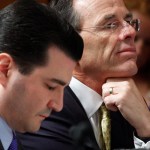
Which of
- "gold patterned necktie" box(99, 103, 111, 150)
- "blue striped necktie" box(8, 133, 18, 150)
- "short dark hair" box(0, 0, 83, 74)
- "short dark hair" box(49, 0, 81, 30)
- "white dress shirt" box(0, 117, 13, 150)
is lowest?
"gold patterned necktie" box(99, 103, 111, 150)

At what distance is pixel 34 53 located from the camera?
1312 millimetres

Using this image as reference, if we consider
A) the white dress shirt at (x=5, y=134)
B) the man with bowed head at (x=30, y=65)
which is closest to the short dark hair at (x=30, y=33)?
the man with bowed head at (x=30, y=65)

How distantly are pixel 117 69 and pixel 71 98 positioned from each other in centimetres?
18

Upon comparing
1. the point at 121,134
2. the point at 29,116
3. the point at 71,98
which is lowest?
the point at 121,134

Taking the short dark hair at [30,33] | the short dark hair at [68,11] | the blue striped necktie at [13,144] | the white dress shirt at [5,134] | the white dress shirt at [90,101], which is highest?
the short dark hair at [30,33]

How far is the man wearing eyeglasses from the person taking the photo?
5.58ft

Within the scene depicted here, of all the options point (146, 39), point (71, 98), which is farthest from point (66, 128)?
point (146, 39)

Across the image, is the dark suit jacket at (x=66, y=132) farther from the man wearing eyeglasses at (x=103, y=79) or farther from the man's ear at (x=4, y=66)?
the man's ear at (x=4, y=66)

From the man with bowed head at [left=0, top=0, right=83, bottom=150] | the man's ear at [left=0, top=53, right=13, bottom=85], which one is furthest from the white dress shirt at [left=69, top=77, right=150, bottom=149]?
the man's ear at [left=0, top=53, right=13, bottom=85]

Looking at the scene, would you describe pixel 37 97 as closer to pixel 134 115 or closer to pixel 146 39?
pixel 134 115

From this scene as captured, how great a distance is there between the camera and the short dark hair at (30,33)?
1297 mm

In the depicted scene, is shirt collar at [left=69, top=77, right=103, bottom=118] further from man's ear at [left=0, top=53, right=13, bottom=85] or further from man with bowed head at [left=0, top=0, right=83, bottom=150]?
Answer: man's ear at [left=0, top=53, right=13, bottom=85]

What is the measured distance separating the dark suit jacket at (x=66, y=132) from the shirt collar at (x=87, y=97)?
22mm

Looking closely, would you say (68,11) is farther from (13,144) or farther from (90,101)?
(13,144)
